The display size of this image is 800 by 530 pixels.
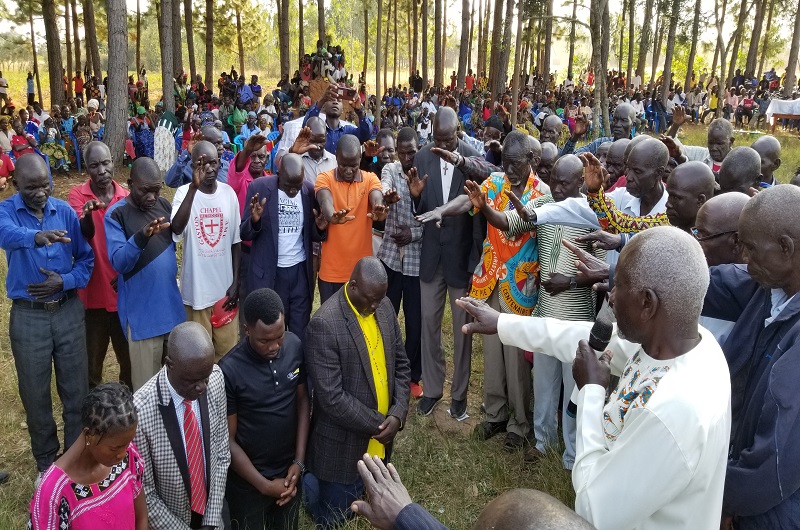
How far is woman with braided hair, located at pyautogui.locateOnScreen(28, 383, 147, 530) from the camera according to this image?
7.54 ft

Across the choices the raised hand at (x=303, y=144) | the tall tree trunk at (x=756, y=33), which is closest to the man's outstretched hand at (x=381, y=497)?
the raised hand at (x=303, y=144)

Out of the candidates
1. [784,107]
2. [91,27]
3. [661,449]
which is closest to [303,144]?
[661,449]

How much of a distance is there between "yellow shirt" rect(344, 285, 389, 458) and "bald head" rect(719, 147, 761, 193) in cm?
244

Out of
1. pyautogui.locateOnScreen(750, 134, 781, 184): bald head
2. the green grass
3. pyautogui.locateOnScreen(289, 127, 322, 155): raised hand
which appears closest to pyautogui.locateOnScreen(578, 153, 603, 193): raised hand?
the green grass

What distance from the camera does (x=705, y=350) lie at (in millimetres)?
1798

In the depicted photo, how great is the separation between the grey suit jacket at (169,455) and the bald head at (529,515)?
185cm

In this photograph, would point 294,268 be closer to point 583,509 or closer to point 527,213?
point 527,213

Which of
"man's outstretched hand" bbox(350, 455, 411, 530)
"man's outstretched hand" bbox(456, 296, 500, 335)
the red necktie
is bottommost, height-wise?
the red necktie

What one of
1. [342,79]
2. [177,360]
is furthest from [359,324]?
[342,79]

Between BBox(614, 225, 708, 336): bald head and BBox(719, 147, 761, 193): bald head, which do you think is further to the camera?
BBox(719, 147, 761, 193): bald head

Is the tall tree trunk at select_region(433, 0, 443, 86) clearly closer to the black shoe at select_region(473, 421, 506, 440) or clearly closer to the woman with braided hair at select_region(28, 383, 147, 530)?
the black shoe at select_region(473, 421, 506, 440)

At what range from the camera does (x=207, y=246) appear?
439 centimetres

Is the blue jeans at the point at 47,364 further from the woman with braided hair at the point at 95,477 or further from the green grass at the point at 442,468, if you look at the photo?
the woman with braided hair at the point at 95,477

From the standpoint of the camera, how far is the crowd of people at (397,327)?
70.5 inches
